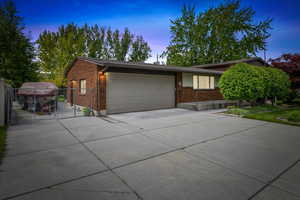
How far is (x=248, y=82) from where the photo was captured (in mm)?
9086

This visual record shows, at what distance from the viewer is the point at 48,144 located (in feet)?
13.2

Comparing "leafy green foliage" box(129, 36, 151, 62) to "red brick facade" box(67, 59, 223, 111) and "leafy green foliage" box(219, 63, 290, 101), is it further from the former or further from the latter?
"leafy green foliage" box(219, 63, 290, 101)

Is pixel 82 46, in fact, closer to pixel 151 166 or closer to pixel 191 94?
pixel 191 94

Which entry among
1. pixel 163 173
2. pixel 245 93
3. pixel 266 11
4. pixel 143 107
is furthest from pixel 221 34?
pixel 163 173

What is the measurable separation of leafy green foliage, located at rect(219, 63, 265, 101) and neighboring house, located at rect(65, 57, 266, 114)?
109 inches

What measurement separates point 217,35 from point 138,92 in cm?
2286

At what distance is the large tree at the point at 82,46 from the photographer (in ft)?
68.4

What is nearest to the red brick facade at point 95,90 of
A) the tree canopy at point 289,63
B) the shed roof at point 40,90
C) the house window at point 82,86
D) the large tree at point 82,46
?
the house window at point 82,86

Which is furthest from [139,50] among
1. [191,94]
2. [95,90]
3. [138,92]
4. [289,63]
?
[95,90]

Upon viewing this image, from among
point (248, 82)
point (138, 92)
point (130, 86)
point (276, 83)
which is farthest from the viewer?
point (276, 83)

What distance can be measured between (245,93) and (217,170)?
8058 millimetres

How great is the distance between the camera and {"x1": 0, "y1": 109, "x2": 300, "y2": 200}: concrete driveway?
2.13 metres

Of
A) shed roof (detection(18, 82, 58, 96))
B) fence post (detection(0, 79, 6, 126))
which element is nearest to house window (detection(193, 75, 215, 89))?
shed roof (detection(18, 82, 58, 96))

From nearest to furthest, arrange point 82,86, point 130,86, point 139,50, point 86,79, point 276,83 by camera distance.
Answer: point 130,86
point 86,79
point 276,83
point 82,86
point 139,50
